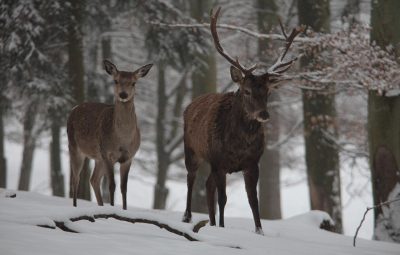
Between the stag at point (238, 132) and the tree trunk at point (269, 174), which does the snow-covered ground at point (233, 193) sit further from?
the stag at point (238, 132)

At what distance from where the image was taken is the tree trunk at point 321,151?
39.1ft

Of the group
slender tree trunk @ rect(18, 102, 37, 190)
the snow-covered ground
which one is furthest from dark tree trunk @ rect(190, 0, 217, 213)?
the snow-covered ground

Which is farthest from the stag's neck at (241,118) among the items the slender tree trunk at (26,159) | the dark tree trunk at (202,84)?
the slender tree trunk at (26,159)

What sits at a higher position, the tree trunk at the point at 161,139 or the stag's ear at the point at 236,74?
the stag's ear at the point at 236,74

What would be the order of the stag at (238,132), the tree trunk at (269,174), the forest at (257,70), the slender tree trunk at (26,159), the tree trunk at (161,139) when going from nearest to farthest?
1. the stag at (238,132)
2. the forest at (257,70)
3. the tree trunk at (269,174)
4. the slender tree trunk at (26,159)
5. the tree trunk at (161,139)

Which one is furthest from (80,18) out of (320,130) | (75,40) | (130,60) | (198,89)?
(130,60)

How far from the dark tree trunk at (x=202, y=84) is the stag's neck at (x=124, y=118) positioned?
5.95m

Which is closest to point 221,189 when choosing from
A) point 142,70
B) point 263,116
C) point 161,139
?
point 263,116

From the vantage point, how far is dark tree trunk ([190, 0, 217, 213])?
1506cm

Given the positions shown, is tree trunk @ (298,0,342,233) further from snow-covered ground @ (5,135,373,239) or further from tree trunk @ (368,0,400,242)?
snow-covered ground @ (5,135,373,239)

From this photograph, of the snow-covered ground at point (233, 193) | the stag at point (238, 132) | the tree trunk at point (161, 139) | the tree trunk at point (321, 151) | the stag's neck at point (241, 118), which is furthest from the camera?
the snow-covered ground at point (233, 193)

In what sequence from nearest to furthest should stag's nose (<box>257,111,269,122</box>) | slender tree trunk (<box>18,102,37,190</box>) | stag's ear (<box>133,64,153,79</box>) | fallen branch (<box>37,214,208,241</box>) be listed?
1. fallen branch (<box>37,214,208,241</box>)
2. stag's nose (<box>257,111,269,122</box>)
3. stag's ear (<box>133,64,153,79</box>)
4. slender tree trunk (<box>18,102,37,190</box>)

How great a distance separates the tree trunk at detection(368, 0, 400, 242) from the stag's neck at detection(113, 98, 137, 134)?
3.34m

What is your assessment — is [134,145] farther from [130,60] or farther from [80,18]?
[130,60]
